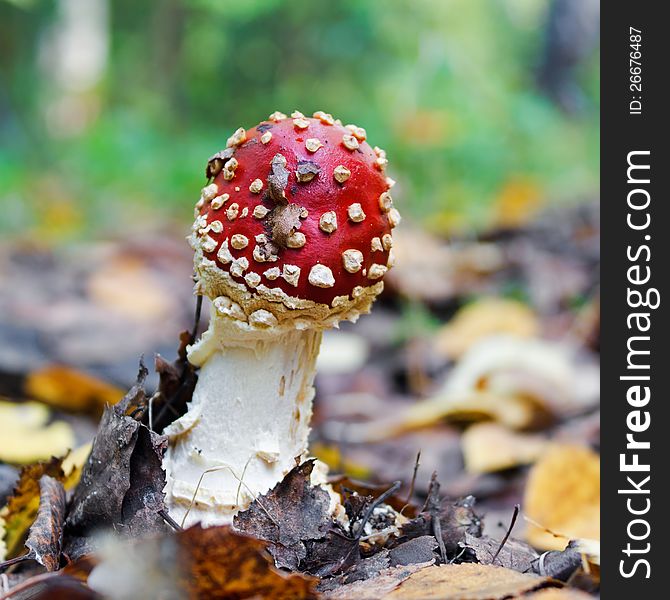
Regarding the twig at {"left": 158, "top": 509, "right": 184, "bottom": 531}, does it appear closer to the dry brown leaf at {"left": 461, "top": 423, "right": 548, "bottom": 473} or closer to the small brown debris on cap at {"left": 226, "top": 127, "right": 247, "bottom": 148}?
the small brown debris on cap at {"left": 226, "top": 127, "right": 247, "bottom": 148}

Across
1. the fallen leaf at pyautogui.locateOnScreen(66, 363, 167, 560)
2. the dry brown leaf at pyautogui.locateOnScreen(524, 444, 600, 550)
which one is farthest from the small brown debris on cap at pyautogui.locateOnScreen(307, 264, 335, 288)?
the dry brown leaf at pyautogui.locateOnScreen(524, 444, 600, 550)

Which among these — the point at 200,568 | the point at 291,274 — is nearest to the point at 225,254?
the point at 291,274

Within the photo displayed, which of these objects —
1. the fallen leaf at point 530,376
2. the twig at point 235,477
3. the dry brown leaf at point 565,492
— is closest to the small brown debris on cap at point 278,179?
the twig at point 235,477

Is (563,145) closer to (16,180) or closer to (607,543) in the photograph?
(16,180)

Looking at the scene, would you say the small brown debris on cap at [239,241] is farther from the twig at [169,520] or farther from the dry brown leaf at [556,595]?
the dry brown leaf at [556,595]

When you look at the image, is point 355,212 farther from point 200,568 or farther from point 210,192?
point 200,568

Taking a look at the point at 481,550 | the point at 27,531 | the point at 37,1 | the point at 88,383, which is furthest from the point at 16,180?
the point at 481,550
